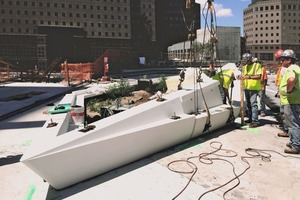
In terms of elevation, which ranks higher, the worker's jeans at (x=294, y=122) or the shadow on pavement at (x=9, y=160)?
the worker's jeans at (x=294, y=122)

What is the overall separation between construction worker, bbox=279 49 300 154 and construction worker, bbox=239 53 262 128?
71.3 inches

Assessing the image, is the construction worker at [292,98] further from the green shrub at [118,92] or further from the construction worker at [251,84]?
the green shrub at [118,92]

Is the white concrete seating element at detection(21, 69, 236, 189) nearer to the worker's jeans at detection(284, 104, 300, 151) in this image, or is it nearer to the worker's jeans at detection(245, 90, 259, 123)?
the worker's jeans at detection(245, 90, 259, 123)

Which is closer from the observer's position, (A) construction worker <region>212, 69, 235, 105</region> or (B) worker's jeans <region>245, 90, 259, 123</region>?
(B) worker's jeans <region>245, 90, 259, 123</region>

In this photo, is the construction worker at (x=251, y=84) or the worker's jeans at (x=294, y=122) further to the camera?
the construction worker at (x=251, y=84)

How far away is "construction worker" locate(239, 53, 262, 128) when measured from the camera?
745 centimetres

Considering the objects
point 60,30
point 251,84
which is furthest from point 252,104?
point 60,30

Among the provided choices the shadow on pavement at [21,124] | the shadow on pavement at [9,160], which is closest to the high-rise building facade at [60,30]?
the shadow on pavement at [21,124]

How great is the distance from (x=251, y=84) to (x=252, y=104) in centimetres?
53

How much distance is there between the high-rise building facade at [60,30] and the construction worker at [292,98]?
160 ft

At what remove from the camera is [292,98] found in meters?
5.48

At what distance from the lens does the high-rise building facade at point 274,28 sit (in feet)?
343

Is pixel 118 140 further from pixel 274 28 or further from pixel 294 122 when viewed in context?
pixel 274 28

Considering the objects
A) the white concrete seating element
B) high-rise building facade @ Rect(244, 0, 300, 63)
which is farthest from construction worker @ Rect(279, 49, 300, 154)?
high-rise building facade @ Rect(244, 0, 300, 63)
